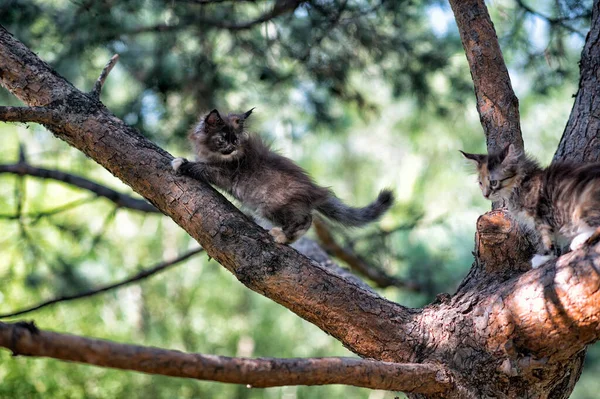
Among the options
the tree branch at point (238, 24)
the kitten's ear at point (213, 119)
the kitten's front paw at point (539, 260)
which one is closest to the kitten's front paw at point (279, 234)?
the kitten's ear at point (213, 119)

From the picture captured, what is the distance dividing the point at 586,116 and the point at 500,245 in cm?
74

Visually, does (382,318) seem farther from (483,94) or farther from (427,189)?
(427,189)

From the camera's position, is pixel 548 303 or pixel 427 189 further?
pixel 427 189

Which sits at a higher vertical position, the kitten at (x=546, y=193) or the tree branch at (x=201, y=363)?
the kitten at (x=546, y=193)

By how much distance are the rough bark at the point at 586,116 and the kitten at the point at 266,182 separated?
0.95 meters

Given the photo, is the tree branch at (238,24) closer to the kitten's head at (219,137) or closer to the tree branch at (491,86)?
the kitten's head at (219,137)

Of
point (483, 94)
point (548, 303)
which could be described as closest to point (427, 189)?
point (483, 94)

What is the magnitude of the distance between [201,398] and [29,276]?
293 cm

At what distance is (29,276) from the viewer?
4.82 meters

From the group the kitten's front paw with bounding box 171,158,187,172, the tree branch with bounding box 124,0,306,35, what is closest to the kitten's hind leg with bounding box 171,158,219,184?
the kitten's front paw with bounding box 171,158,187,172

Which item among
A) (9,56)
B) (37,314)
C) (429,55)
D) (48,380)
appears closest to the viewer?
(9,56)

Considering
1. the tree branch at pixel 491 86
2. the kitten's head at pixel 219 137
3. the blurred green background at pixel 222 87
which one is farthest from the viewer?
the blurred green background at pixel 222 87

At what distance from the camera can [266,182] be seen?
317 centimetres

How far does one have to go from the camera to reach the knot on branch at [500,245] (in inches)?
93.4
